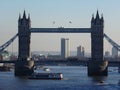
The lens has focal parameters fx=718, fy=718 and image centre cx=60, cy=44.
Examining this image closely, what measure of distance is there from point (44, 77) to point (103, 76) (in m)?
17.4

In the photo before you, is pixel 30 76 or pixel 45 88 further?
pixel 30 76

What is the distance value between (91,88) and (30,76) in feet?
174

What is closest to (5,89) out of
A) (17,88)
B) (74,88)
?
(17,88)

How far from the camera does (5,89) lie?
436 feet

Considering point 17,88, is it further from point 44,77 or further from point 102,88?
point 44,77

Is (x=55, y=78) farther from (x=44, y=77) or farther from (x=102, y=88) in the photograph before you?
(x=102, y=88)

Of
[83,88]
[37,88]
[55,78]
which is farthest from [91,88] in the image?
[55,78]

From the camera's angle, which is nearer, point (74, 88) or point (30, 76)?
point (74, 88)

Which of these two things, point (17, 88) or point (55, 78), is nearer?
point (17, 88)

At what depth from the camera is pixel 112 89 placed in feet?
450

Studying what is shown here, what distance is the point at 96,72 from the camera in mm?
→ 199875

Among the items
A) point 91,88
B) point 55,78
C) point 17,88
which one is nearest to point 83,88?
point 91,88

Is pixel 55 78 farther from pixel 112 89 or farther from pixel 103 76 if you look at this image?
pixel 112 89

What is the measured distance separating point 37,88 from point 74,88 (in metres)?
7.17
